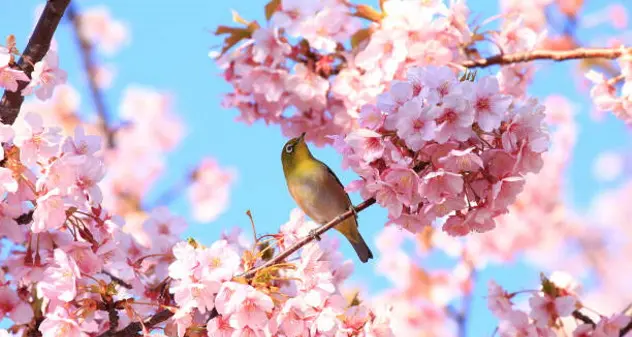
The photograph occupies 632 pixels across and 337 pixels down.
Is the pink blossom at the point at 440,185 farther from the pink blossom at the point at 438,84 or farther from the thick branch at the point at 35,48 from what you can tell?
the thick branch at the point at 35,48

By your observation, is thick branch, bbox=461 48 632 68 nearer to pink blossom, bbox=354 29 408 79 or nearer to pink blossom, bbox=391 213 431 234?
pink blossom, bbox=354 29 408 79

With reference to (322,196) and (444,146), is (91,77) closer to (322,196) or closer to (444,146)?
(322,196)

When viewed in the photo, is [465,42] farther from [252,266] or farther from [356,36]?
[252,266]

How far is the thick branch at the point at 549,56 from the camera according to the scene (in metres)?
4.03

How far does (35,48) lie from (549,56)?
256 cm

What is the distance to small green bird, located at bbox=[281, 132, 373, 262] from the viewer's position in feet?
12.7

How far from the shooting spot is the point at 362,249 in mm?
3893

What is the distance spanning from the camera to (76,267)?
9.53 ft

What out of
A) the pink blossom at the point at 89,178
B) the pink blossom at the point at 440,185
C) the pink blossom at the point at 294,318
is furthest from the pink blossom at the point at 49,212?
the pink blossom at the point at 440,185

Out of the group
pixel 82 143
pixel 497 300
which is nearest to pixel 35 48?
pixel 82 143

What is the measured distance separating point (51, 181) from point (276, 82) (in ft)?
5.87

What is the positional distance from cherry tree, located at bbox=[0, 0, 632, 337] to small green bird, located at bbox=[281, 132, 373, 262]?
13cm

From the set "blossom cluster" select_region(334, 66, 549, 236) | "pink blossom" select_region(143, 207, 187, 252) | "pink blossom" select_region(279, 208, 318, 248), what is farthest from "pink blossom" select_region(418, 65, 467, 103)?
"pink blossom" select_region(143, 207, 187, 252)

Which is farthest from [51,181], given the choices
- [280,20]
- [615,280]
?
[615,280]
